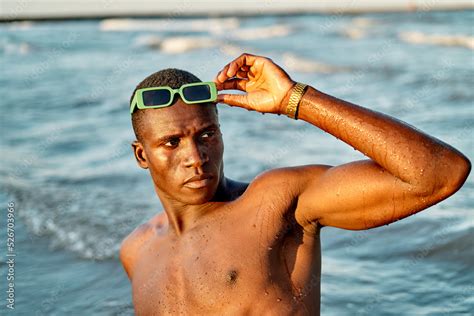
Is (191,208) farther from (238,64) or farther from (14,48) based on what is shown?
(14,48)

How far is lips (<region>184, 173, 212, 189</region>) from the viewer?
359 centimetres

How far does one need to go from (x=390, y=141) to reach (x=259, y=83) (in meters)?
0.60

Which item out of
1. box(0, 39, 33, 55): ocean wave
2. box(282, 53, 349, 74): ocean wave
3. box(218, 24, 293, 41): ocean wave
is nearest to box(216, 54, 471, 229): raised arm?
box(282, 53, 349, 74): ocean wave

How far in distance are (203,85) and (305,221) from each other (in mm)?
713

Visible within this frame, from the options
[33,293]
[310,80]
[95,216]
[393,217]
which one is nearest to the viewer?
[393,217]

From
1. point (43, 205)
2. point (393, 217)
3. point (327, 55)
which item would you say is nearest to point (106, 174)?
point (43, 205)

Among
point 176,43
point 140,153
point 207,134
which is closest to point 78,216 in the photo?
point 140,153

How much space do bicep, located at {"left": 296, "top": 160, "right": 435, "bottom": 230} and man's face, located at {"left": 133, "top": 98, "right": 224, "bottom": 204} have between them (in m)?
0.41

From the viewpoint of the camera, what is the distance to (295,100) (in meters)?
3.27

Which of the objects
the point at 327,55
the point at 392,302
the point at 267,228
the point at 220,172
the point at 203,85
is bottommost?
the point at 392,302

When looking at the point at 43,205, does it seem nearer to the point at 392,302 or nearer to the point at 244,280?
the point at 392,302

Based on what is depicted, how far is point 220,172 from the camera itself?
145 inches

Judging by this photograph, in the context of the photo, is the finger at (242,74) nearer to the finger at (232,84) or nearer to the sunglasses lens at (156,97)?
the finger at (232,84)

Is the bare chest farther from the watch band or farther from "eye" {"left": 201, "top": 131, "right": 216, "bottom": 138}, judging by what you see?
the watch band
